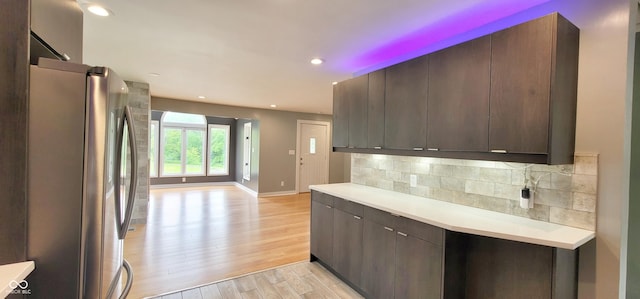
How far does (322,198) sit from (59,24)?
95.4 inches

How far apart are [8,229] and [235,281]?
2.00 meters

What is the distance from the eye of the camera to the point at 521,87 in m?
1.66

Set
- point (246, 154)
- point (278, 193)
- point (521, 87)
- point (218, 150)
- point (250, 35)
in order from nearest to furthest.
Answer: point (521, 87), point (250, 35), point (278, 193), point (246, 154), point (218, 150)

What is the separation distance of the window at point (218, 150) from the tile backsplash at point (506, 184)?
277 inches

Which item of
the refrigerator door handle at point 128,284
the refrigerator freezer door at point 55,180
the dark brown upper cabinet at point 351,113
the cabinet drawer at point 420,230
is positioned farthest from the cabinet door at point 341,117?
the refrigerator freezer door at point 55,180

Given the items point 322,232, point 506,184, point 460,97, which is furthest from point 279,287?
point 460,97

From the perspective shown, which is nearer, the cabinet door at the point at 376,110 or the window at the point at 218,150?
the cabinet door at the point at 376,110

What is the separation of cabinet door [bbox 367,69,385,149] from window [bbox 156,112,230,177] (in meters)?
6.81

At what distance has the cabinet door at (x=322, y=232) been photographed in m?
2.85

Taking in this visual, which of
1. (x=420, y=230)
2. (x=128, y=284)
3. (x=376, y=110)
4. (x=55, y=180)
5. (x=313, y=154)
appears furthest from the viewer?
(x=313, y=154)

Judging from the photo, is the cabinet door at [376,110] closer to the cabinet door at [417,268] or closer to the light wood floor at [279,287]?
the cabinet door at [417,268]

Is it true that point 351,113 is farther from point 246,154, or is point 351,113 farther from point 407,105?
point 246,154

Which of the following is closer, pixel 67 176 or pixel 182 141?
pixel 67 176

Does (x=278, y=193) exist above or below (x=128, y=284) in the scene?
below
